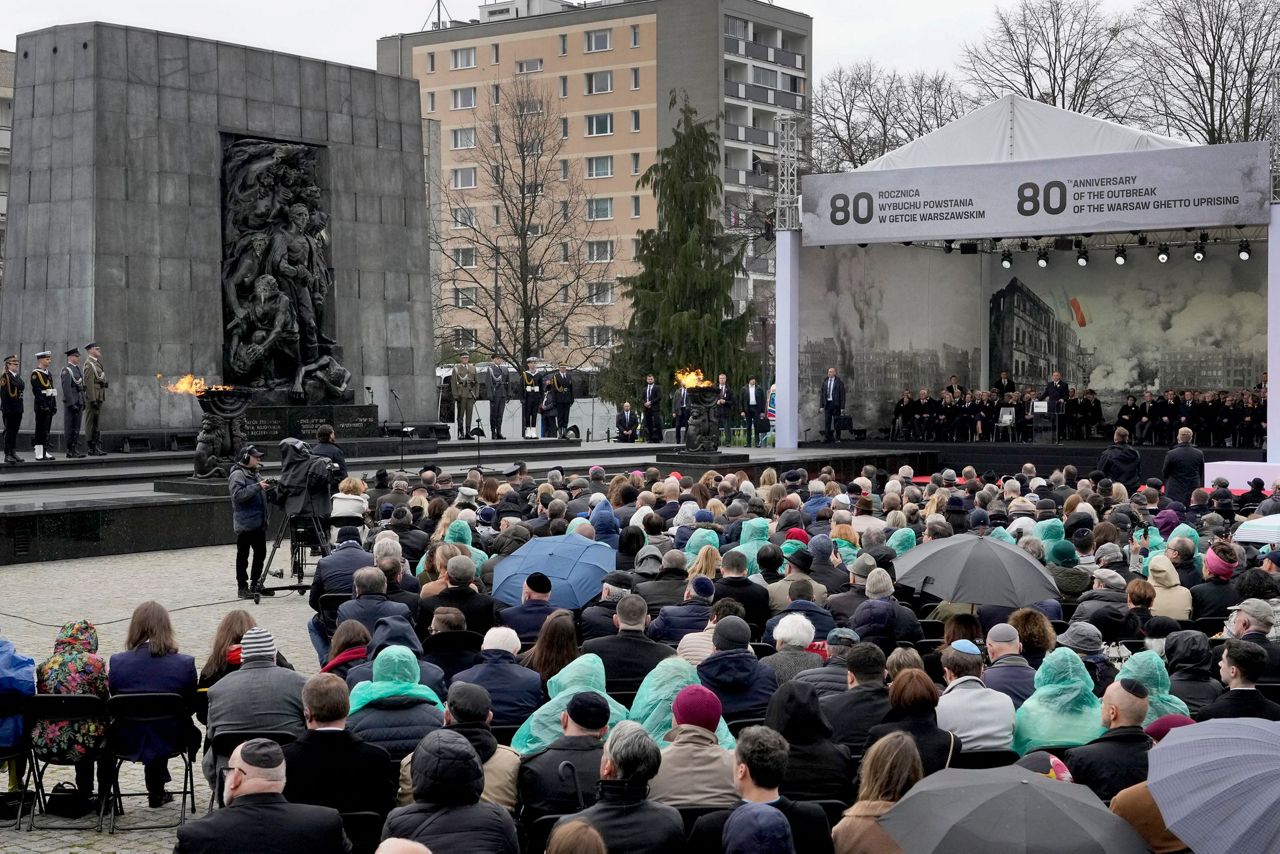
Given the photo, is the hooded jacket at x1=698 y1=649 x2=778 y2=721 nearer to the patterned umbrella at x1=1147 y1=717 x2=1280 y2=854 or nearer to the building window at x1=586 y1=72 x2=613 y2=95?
the patterned umbrella at x1=1147 y1=717 x2=1280 y2=854

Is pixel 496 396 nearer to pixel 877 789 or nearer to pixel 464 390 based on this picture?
pixel 464 390

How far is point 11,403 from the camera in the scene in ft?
71.1

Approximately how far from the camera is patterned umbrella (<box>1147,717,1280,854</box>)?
4.50 meters

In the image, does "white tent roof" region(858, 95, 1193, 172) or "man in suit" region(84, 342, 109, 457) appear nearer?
"man in suit" region(84, 342, 109, 457)

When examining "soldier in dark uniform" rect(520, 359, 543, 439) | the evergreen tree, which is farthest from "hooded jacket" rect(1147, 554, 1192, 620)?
the evergreen tree

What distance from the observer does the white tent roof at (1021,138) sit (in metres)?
28.1

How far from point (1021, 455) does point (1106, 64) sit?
889 inches

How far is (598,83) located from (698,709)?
68.5 m

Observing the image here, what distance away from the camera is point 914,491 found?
16.0 m

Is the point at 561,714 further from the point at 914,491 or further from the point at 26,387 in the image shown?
the point at 26,387

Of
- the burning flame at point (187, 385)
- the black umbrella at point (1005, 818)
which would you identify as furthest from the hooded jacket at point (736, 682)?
the burning flame at point (187, 385)

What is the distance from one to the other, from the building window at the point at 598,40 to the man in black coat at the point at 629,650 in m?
66.2

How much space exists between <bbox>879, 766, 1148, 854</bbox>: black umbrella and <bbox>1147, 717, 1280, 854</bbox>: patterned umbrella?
18 cm

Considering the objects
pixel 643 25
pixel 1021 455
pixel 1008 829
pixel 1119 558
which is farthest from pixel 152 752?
pixel 643 25
